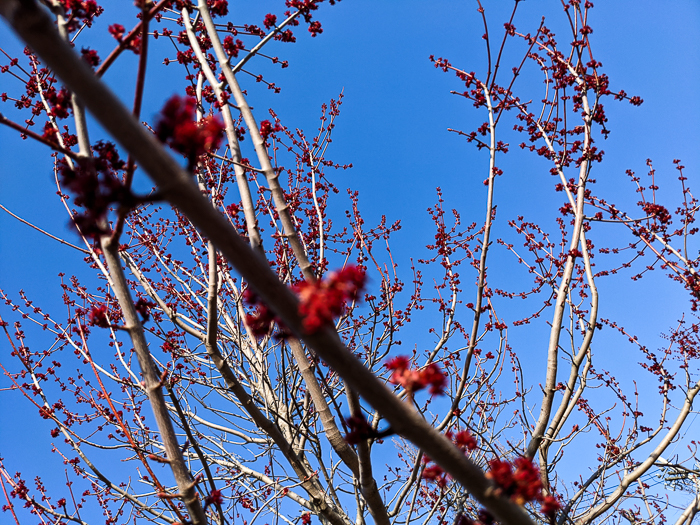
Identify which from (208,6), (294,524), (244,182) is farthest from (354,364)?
(294,524)

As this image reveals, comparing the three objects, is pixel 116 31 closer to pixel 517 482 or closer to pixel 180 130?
pixel 180 130

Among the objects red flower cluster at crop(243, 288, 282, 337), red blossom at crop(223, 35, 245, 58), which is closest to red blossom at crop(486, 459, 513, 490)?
red flower cluster at crop(243, 288, 282, 337)

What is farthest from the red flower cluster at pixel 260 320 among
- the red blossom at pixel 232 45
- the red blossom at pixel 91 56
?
the red blossom at pixel 232 45

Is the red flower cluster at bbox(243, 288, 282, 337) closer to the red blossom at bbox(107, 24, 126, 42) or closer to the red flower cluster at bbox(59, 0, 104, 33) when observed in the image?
the red blossom at bbox(107, 24, 126, 42)

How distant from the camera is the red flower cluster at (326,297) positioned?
1231 millimetres

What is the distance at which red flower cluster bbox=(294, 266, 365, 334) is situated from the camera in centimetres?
123

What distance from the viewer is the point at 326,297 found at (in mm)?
1255

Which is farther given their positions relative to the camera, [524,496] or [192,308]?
[192,308]

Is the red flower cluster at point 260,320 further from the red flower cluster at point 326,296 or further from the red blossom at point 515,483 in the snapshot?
the red blossom at point 515,483

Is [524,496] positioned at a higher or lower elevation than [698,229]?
lower

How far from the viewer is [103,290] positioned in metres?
6.17

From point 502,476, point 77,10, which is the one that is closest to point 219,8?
point 77,10

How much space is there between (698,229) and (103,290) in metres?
8.22

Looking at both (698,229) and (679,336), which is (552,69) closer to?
(698,229)
